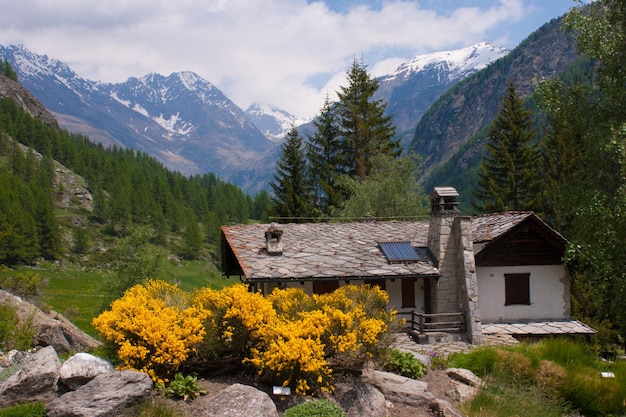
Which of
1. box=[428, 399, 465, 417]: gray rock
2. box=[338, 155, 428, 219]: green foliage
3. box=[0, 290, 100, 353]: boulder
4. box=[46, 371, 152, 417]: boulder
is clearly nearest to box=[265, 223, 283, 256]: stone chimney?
box=[0, 290, 100, 353]: boulder

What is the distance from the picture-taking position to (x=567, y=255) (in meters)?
17.8

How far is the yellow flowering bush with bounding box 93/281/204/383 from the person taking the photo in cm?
989

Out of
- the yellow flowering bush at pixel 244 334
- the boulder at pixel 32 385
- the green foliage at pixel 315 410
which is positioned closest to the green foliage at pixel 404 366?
the yellow flowering bush at pixel 244 334

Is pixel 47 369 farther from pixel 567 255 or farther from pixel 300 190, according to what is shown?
pixel 300 190

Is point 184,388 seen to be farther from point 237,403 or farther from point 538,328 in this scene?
point 538,328

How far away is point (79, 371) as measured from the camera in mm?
9742

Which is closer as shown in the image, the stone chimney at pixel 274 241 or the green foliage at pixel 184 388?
the green foliage at pixel 184 388

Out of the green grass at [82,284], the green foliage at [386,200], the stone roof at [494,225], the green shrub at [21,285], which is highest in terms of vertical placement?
the green foliage at [386,200]

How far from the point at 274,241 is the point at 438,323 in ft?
24.2

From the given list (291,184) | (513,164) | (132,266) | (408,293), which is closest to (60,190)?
(291,184)

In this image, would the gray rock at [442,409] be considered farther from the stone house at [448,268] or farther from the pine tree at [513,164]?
the pine tree at [513,164]

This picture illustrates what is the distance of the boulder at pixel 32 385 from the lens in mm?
9602

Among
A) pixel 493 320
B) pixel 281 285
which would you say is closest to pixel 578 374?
pixel 493 320

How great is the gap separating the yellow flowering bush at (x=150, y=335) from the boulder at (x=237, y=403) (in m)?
0.95
